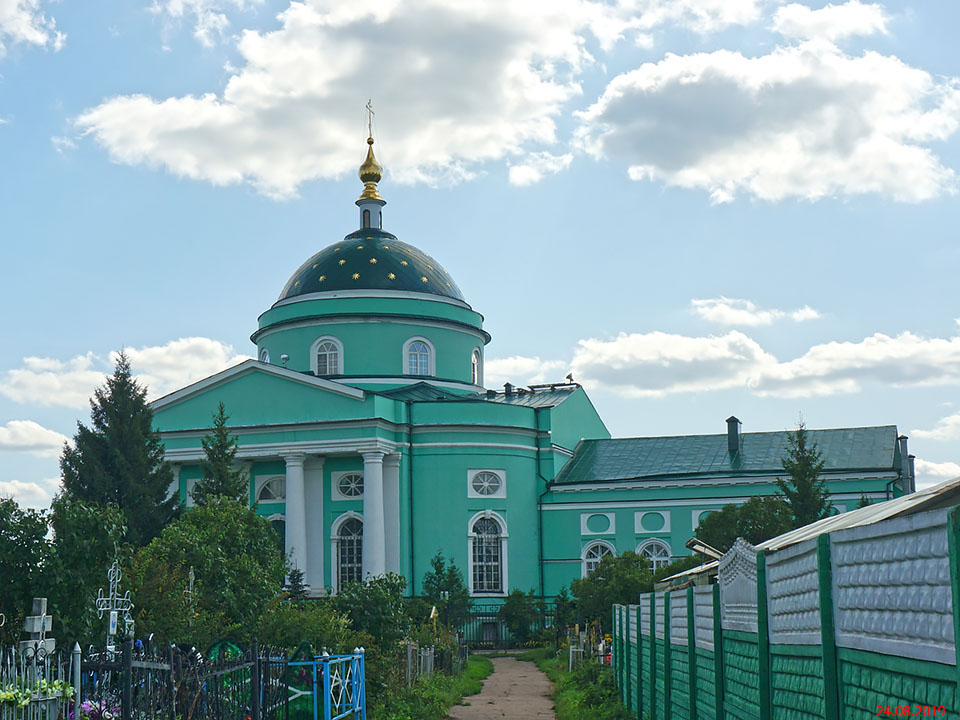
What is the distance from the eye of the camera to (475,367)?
4888 centimetres

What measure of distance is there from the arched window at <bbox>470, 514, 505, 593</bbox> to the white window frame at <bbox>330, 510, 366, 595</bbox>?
4.28m

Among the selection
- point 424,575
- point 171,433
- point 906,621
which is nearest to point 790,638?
point 906,621

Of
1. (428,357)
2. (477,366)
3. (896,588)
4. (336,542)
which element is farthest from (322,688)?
(477,366)

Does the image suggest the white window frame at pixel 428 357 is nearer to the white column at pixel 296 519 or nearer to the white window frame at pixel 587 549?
the white column at pixel 296 519

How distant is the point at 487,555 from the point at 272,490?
8.28 metres

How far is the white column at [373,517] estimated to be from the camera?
38.9 meters

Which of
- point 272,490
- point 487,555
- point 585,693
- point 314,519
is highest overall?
point 272,490

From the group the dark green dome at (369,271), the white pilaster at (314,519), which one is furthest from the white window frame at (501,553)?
the dark green dome at (369,271)

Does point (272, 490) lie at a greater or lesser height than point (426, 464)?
lesser

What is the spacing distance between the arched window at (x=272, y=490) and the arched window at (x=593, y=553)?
11.4 m

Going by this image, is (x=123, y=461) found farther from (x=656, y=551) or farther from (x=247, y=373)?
(x=656, y=551)

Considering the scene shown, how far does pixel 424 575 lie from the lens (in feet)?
133

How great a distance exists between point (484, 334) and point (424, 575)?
41.6 ft

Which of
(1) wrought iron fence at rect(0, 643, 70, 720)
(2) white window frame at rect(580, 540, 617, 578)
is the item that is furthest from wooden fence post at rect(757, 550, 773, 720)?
(2) white window frame at rect(580, 540, 617, 578)
